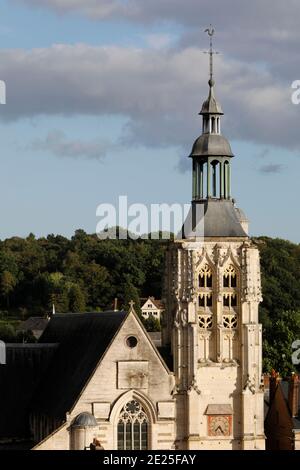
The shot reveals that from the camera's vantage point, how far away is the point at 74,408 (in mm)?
68938

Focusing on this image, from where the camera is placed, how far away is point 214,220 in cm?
7125

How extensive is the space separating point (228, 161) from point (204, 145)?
1.35 meters

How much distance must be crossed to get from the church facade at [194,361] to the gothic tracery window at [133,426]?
0.15ft

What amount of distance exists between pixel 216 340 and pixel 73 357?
26.1ft

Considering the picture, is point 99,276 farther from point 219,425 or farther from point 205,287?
point 219,425

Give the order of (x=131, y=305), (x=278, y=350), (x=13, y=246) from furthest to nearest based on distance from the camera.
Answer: (x=13, y=246) → (x=278, y=350) → (x=131, y=305)

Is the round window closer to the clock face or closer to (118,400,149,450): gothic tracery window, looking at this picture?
(118,400,149,450): gothic tracery window

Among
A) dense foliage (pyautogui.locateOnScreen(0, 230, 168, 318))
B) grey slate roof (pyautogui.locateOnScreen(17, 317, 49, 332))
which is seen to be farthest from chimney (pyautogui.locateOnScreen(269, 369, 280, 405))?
dense foliage (pyautogui.locateOnScreen(0, 230, 168, 318))

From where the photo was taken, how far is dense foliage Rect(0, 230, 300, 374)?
16500 centimetres

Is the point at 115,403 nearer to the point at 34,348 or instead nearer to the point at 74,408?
the point at 74,408

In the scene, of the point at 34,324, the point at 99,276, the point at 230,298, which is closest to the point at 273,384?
the point at 230,298

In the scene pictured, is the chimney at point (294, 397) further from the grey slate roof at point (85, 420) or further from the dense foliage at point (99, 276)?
the dense foliage at point (99, 276)

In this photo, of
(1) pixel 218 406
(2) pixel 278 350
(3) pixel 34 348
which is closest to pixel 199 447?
(1) pixel 218 406

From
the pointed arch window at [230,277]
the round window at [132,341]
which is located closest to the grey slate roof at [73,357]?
the round window at [132,341]
